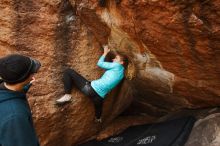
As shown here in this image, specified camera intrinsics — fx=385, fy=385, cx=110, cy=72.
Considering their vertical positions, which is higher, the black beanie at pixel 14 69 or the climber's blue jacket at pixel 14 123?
the black beanie at pixel 14 69

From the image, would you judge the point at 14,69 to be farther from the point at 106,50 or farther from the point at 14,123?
the point at 106,50

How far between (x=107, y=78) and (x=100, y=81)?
0.36 ft

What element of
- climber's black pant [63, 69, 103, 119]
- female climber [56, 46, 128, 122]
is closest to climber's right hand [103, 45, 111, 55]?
female climber [56, 46, 128, 122]

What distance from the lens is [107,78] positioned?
5578mm

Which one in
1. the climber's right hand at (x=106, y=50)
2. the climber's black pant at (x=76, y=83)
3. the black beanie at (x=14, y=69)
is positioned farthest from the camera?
the climber's right hand at (x=106, y=50)

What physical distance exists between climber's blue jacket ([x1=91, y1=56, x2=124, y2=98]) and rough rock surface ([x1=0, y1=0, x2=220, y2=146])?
19 centimetres

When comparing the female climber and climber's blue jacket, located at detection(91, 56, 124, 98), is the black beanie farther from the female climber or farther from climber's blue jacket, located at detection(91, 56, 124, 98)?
climber's blue jacket, located at detection(91, 56, 124, 98)

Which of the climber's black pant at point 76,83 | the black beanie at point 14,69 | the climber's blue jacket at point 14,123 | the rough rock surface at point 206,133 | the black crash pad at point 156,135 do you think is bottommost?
the black crash pad at point 156,135

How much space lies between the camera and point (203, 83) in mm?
5180

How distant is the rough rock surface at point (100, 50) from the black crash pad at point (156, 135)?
0.31 meters

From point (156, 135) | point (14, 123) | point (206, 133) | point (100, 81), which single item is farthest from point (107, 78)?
point (14, 123)

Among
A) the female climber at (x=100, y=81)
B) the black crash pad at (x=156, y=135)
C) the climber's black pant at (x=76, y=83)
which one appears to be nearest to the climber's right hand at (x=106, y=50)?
the female climber at (x=100, y=81)

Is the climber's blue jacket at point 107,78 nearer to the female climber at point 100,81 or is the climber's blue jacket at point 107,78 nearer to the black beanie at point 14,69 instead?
the female climber at point 100,81

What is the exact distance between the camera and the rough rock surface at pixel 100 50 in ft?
14.5
